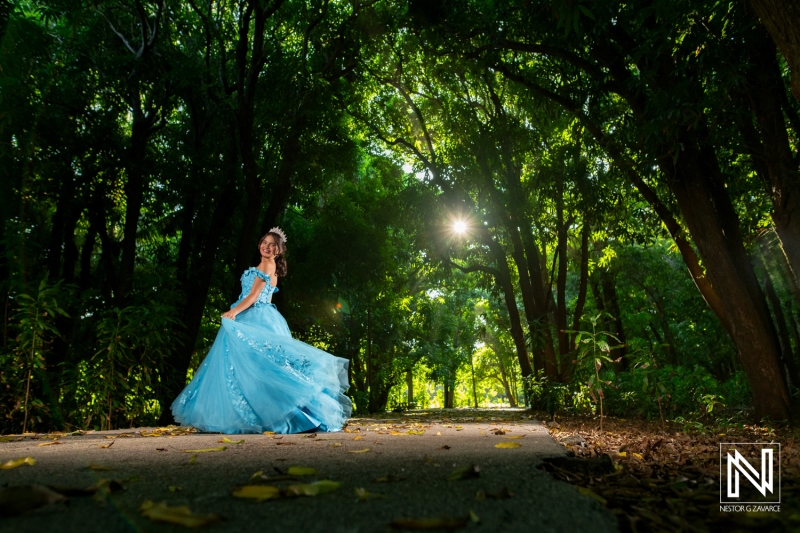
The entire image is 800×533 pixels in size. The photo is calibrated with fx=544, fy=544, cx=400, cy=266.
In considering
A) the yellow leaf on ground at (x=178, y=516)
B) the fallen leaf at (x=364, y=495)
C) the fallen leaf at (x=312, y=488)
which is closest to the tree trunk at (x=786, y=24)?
the fallen leaf at (x=364, y=495)

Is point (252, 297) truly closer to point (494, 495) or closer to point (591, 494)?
point (494, 495)

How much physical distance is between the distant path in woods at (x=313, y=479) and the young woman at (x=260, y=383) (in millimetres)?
1477

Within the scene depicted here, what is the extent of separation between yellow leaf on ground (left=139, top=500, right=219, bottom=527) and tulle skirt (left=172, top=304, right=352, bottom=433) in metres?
3.83

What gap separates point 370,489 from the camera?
236 cm

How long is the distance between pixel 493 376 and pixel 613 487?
44.9m

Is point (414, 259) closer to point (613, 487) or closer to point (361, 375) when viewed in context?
point (361, 375)

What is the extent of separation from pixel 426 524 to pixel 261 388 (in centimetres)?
422

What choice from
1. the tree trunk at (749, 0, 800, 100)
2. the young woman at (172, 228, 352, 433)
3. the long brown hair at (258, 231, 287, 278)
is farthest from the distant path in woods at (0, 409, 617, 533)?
the long brown hair at (258, 231, 287, 278)

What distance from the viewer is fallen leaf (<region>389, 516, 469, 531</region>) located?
1.78 metres

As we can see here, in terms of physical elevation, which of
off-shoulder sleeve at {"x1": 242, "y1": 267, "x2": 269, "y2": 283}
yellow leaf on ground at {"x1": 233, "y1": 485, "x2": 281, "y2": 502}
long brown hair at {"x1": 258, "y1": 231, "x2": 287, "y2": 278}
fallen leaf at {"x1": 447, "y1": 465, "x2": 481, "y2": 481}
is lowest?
yellow leaf on ground at {"x1": 233, "y1": 485, "x2": 281, "y2": 502}

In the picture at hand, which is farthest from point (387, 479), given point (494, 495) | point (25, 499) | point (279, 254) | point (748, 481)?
point (279, 254)

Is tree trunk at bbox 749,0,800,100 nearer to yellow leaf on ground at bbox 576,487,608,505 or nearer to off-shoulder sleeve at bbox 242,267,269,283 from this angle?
yellow leaf on ground at bbox 576,487,608,505

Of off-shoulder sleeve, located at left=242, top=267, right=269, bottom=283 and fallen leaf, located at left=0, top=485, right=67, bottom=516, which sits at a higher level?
off-shoulder sleeve, located at left=242, top=267, right=269, bottom=283

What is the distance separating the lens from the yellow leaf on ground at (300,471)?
2.65 meters
